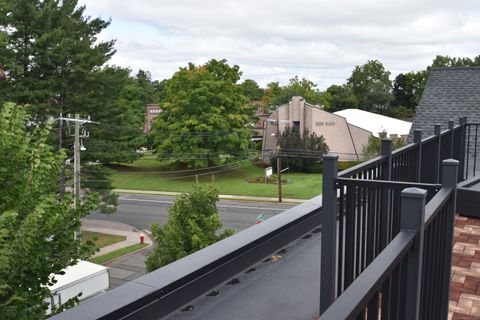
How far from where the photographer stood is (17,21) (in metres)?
20.9

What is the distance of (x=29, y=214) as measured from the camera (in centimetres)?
651

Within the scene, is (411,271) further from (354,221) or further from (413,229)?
(354,221)

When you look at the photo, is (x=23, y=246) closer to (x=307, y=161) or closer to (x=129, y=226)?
(x=129, y=226)

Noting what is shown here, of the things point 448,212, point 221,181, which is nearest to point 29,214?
point 448,212

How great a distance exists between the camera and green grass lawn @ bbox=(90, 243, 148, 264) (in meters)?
17.4

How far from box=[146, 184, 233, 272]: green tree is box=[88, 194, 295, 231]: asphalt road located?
8.64m

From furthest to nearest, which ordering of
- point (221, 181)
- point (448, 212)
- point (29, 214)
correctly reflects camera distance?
point (221, 181) → point (29, 214) → point (448, 212)

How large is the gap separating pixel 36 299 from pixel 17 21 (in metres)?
18.1

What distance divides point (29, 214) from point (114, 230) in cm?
1598

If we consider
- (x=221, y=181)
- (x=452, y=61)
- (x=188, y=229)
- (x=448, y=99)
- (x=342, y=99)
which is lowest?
(x=221, y=181)

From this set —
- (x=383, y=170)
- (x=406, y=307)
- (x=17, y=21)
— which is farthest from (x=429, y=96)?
(x=17, y=21)

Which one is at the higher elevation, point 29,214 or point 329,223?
point 329,223

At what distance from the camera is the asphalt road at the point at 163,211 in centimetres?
2277

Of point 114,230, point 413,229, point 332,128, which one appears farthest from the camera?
point 332,128
